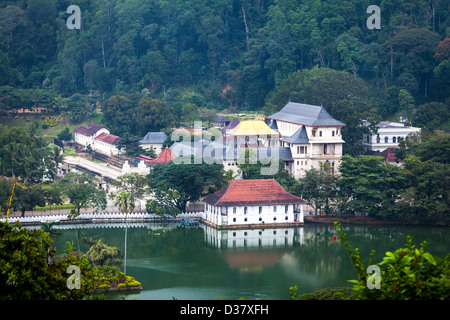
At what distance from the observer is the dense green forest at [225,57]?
5634 cm

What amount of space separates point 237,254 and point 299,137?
12810 mm

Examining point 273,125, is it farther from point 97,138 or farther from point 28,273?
point 28,273

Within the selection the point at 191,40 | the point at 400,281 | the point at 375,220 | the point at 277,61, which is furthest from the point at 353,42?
the point at 400,281

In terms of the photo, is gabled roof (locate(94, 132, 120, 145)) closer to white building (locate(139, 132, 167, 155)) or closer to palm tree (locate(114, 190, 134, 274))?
white building (locate(139, 132, 167, 155))

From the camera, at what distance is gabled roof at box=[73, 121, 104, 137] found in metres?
56.6

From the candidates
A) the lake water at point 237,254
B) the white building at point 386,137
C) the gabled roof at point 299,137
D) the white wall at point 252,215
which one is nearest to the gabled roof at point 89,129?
the gabled roof at point 299,137

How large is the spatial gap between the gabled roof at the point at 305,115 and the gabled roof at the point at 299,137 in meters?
0.50

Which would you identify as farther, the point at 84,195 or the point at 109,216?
the point at 84,195

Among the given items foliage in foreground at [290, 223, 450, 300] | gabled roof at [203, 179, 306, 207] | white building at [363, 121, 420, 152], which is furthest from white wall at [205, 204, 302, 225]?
foliage in foreground at [290, 223, 450, 300]

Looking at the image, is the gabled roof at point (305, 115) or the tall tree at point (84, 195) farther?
the gabled roof at point (305, 115)

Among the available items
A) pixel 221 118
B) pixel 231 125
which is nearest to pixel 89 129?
pixel 221 118

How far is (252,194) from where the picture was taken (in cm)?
3734


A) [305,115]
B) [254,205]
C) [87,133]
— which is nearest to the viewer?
[254,205]

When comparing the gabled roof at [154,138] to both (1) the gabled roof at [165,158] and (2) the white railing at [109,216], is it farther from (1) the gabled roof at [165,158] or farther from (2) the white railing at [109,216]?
(2) the white railing at [109,216]
